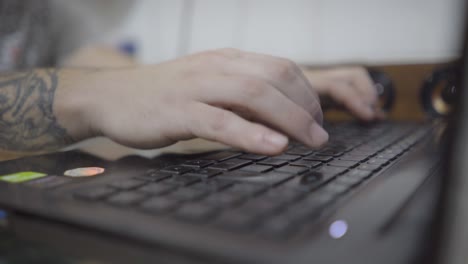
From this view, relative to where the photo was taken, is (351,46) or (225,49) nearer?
(225,49)

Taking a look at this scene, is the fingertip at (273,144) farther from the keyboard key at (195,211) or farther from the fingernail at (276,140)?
the keyboard key at (195,211)

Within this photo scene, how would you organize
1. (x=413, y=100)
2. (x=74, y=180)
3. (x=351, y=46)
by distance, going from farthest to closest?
(x=351, y=46)
(x=413, y=100)
(x=74, y=180)

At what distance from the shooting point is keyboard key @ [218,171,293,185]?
0.27m

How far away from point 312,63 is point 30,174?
0.78m

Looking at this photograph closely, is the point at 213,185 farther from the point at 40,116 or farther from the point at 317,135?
the point at 40,116

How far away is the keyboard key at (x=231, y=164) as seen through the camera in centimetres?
32

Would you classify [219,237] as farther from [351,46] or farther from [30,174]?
[351,46]

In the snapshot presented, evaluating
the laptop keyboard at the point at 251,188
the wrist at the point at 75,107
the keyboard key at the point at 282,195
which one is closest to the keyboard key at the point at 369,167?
the laptop keyboard at the point at 251,188

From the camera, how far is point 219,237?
0.18m

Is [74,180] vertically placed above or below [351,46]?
below

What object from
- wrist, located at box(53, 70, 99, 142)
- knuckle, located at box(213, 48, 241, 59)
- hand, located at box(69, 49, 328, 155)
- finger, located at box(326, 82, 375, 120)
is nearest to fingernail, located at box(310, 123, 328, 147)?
hand, located at box(69, 49, 328, 155)

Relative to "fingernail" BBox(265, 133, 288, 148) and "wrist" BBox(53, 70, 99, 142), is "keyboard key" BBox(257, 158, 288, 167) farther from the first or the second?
"wrist" BBox(53, 70, 99, 142)

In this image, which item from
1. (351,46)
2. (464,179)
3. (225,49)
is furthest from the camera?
(351,46)

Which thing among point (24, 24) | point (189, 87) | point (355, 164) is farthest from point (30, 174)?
point (24, 24)
